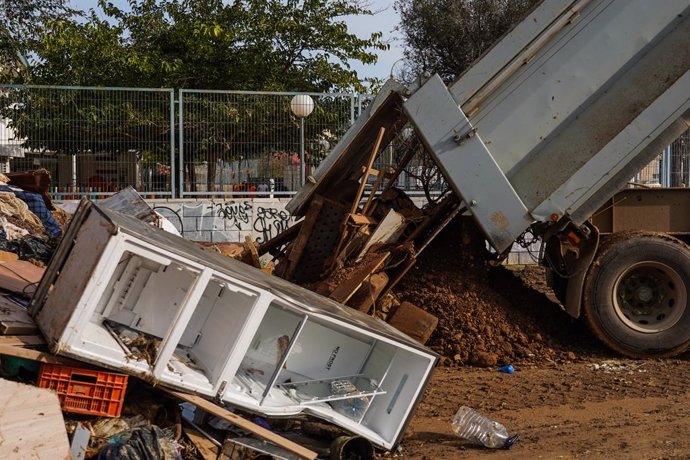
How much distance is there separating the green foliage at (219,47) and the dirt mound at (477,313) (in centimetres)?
1072

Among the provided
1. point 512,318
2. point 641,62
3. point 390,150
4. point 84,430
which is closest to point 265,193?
point 390,150

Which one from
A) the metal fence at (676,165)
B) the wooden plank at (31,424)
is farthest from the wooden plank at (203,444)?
the metal fence at (676,165)

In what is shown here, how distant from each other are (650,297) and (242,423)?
15.0 feet

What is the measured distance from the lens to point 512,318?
25.9 ft

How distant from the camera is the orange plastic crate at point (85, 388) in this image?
14.7 feet

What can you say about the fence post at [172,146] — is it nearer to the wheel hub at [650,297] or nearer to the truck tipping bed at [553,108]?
the truck tipping bed at [553,108]

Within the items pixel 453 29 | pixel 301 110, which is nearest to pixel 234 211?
pixel 301 110

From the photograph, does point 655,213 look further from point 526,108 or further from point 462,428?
point 462,428

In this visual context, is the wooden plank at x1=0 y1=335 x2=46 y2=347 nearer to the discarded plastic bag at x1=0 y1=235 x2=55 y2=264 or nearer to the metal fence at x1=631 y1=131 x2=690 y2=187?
the discarded plastic bag at x1=0 y1=235 x2=55 y2=264

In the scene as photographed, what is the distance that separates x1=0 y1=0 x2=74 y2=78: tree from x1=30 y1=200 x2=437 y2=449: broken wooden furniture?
506 inches

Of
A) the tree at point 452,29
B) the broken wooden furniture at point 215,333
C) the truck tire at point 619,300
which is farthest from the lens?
the tree at point 452,29

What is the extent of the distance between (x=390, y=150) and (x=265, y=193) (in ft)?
15.1

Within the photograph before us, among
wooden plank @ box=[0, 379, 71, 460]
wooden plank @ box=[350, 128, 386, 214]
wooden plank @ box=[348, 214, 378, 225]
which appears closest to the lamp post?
wooden plank @ box=[350, 128, 386, 214]

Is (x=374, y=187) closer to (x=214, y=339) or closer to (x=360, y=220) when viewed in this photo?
(x=360, y=220)
